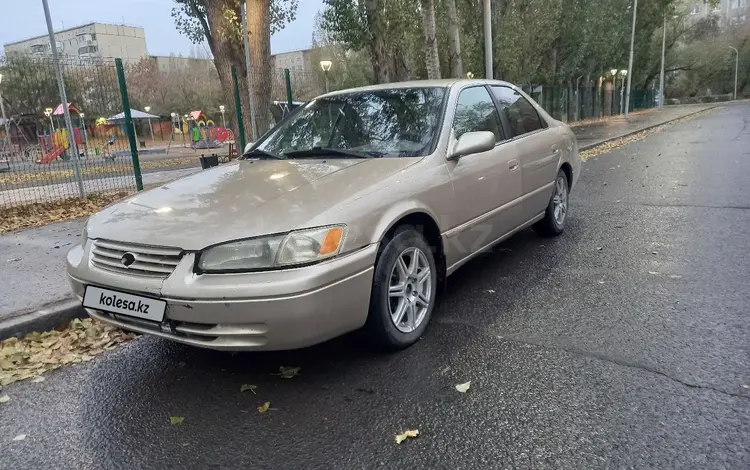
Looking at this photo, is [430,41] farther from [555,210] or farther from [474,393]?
[474,393]

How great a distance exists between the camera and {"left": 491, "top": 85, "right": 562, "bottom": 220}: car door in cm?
473

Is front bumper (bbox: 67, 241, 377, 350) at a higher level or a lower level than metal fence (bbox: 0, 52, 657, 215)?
lower

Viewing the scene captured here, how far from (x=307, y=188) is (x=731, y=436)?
2.38 metres

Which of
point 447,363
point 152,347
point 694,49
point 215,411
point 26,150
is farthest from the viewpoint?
point 694,49

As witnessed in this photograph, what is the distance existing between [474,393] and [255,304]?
3.95 feet

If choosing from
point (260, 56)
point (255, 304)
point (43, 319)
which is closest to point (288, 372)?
point (255, 304)

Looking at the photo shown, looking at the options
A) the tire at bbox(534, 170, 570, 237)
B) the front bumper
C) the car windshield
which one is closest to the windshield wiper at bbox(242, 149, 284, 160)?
the car windshield

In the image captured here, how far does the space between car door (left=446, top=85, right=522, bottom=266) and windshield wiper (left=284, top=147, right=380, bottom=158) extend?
24.2 inches

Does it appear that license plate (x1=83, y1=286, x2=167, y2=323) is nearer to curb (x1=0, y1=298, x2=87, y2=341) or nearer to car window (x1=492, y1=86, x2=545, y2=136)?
curb (x1=0, y1=298, x2=87, y2=341)

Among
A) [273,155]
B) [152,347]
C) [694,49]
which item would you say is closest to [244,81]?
[273,155]

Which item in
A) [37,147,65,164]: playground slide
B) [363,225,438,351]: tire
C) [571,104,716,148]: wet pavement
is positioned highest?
[37,147,65,164]: playground slide

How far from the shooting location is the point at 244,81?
10.7 metres

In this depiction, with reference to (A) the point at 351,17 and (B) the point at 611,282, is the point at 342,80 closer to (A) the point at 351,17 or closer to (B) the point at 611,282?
(A) the point at 351,17

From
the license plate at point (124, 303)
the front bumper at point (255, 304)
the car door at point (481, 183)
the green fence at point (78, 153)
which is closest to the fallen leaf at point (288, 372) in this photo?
the front bumper at point (255, 304)
